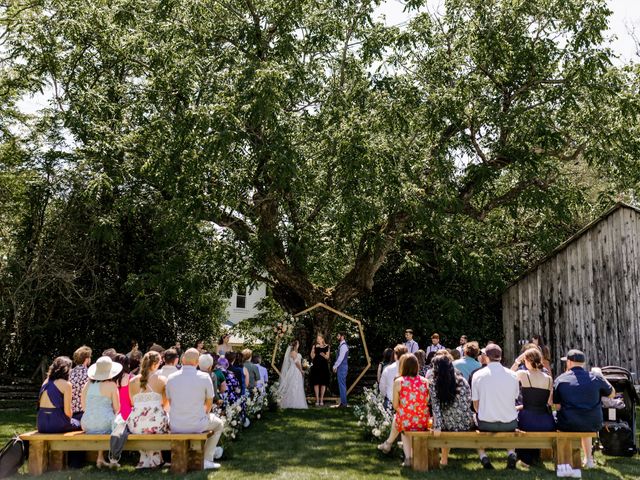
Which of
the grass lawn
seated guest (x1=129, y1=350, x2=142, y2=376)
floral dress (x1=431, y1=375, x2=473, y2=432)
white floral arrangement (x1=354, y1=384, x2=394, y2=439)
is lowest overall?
the grass lawn

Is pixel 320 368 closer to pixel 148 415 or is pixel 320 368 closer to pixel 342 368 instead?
pixel 342 368

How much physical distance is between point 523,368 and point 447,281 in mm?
12111

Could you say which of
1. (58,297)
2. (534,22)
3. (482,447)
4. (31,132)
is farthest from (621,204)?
(31,132)

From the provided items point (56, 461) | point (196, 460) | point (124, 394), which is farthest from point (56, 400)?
point (196, 460)

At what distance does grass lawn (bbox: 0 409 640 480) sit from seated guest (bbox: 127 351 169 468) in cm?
34

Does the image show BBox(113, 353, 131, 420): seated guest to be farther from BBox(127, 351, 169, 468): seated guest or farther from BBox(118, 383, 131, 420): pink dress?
BBox(127, 351, 169, 468): seated guest

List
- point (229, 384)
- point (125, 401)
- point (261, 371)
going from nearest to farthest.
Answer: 1. point (125, 401)
2. point (229, 384)
3. point (261, 371)

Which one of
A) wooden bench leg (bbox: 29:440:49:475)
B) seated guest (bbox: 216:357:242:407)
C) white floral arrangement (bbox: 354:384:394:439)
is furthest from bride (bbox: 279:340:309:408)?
wooden bench leg (bbox: 29:440:49:475)

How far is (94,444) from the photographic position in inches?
331

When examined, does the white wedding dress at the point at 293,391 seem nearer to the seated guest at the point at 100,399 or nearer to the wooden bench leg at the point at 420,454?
the wooden bench leg at the point at 420,454

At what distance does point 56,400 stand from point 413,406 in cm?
466

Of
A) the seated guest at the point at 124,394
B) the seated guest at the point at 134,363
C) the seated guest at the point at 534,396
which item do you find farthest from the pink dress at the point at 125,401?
the seated guest at the point at 534,396

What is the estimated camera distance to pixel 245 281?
790 inches

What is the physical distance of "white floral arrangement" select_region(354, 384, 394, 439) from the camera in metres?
10.4
